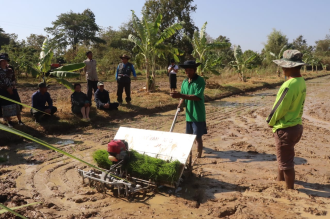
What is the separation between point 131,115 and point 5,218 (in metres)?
6.21

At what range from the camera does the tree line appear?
41.1ft

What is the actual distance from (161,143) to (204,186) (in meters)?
0.92

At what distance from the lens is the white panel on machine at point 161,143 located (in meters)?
4.19

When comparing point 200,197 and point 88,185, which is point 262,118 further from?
point 88,185

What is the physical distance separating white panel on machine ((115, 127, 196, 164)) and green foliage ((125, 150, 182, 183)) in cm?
22

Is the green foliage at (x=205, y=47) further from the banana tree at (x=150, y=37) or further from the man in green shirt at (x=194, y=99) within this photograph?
the man in green shirt at (x=194, y=99)

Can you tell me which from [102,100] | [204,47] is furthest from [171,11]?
[102,100]

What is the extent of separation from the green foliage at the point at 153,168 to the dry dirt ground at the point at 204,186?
0.88 feet

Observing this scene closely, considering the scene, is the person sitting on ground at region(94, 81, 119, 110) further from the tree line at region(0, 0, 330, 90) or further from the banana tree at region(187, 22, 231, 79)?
the banana tree at region(187, 22, 231, 79)

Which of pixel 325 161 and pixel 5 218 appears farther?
pixel 325 161

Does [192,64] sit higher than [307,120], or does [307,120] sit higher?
[192,64]

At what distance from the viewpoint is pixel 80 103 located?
8.09 m

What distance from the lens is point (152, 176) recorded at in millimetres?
3984

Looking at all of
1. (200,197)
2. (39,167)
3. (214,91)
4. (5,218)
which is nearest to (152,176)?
(200,197)
